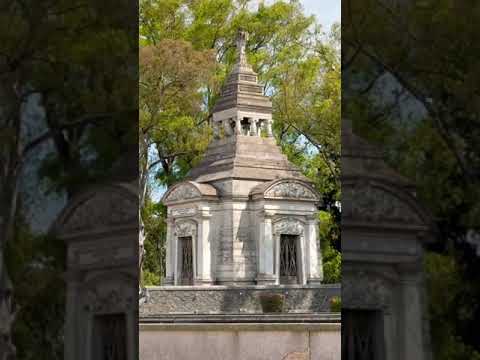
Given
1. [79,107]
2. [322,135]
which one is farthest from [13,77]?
[322,135]

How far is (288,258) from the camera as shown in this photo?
1623 cm

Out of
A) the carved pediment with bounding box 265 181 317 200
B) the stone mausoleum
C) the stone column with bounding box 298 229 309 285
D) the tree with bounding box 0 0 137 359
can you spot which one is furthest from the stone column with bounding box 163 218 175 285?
the tree with bounding box 0 0 137 359

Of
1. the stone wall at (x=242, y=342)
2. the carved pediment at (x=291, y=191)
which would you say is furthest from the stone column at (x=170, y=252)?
the stone wall at (x=242, y=342)

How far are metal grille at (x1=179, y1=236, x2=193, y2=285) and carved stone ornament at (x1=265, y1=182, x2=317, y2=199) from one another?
73.4 inches

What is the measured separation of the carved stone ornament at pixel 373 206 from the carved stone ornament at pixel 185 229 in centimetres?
1059

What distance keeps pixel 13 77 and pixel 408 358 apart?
3.12 m

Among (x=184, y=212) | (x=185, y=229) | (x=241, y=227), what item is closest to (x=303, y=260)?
(x=241, y=227)

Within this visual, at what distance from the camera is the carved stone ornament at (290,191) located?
50.5ft

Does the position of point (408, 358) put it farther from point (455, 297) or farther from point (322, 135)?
point (322, 135)

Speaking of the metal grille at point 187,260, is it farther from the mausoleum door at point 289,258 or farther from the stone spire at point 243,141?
the mausoleum door at point 289,258

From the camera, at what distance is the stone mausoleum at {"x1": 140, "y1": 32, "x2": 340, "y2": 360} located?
14164 millimetres

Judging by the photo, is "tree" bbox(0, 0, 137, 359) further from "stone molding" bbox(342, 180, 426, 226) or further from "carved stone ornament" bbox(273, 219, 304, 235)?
"carved stone ornament" bbox(273, 219, 304, 235)

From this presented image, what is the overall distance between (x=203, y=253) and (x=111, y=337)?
1002cm

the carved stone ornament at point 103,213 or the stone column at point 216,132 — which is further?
the stone column at point 216,132
